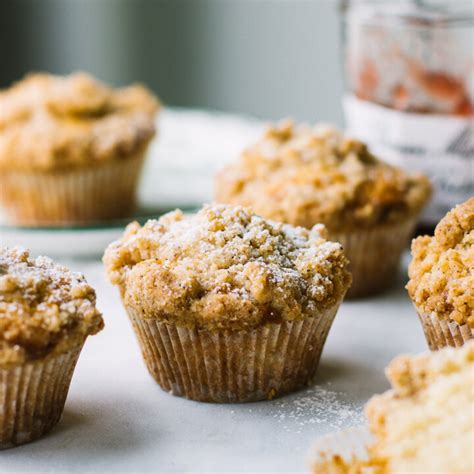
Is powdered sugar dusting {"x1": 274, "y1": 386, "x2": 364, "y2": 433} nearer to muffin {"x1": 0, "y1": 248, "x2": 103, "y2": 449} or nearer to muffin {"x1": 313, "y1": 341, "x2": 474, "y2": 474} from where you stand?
muffin {"x1": 313, "y1": 341, "x2": 474, "y2": 474}

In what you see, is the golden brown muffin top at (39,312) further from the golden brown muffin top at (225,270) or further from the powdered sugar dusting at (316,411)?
the powdered sugar dusting at (316,411)

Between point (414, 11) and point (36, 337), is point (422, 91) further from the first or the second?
point (36, 337)

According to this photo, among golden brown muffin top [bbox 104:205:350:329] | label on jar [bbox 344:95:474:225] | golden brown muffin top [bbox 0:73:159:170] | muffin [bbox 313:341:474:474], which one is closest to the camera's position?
muffin [bbox 313:341:474:474]

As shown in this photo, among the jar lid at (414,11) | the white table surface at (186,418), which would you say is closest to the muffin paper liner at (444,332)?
the white table surface at (186,418)

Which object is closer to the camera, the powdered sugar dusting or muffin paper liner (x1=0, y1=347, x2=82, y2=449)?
muffin paper liner (x1=0, y1=347, x2=82, y2=449)

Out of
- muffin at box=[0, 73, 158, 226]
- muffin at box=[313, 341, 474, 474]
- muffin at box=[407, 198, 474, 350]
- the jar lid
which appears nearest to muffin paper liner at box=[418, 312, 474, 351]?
muffin at box=[407, 198, 474, 350]

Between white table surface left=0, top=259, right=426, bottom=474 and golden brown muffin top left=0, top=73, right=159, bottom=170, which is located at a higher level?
golden brown muffin top left=0, top=73, right=159, bottom=170

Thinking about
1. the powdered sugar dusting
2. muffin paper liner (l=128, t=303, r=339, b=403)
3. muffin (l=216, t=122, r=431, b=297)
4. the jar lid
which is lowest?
the powdered sugar dusting

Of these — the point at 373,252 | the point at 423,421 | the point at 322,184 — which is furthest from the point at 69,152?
the point at 423,421
